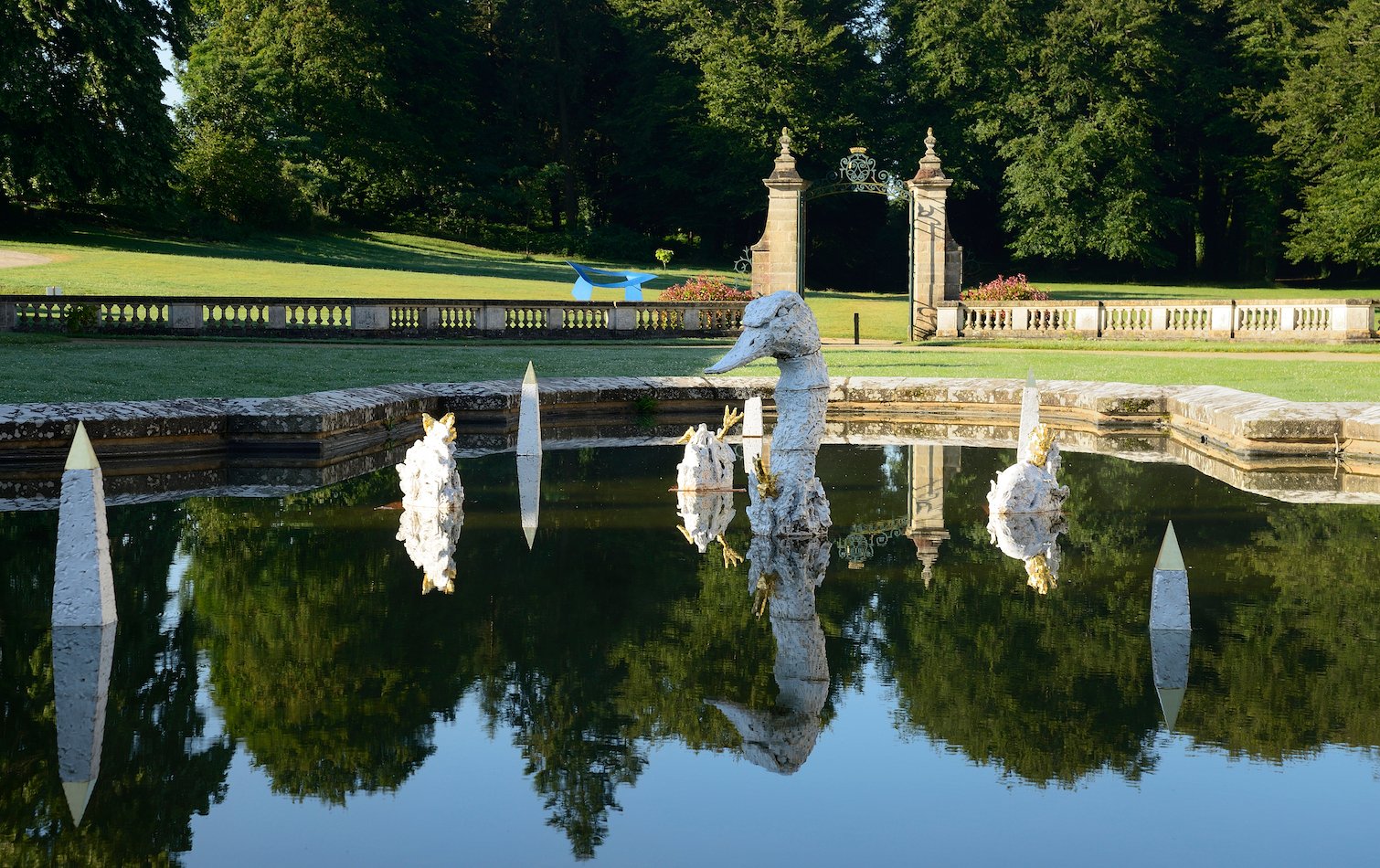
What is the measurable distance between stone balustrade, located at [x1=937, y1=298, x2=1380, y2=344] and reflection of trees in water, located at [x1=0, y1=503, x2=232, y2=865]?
1043 inches

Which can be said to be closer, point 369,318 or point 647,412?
point 647,412

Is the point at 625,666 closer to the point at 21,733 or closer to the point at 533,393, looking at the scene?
the point at 21,733

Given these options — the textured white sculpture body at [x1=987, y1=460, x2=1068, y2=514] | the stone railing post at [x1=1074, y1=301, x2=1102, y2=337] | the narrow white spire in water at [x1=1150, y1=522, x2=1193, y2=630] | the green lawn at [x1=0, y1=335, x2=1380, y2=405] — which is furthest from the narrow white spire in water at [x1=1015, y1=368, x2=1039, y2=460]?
the stone railing post at [x1=1074, y1=301, x2=1102, y2=337]

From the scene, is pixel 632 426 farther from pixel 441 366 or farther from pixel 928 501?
pixel 441 366

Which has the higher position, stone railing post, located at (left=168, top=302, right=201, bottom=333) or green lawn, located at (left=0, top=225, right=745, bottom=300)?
green lawn, located at (left=0, top=225, right=745, bottom=300)

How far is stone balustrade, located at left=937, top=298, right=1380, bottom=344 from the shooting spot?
1115 inches

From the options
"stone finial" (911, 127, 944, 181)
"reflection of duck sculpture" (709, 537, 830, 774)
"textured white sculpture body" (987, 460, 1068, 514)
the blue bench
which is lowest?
"reflection of duck sculpture" (709, 537, 830, 774)

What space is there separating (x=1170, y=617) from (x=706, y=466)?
185 inches

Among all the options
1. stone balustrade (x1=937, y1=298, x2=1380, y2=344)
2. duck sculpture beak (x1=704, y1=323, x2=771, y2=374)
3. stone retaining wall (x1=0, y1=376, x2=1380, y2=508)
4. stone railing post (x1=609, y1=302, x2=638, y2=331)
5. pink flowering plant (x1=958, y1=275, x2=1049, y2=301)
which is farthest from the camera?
pink flowering plant (x1=958, y1=275, x2=1049, y2=301)

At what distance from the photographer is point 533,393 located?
12609mm

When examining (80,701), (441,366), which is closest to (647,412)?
(441,366)

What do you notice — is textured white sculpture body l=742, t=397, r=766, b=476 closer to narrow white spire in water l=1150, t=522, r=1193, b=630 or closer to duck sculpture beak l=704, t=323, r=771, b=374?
duck sculpture beak l=704, t=323, r=771, b=374

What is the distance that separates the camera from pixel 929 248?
1312 inches

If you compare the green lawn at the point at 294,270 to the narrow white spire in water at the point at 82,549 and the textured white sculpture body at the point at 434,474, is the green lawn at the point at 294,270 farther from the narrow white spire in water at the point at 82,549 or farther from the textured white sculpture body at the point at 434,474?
the narrow white spire in water at the point at 82,549
